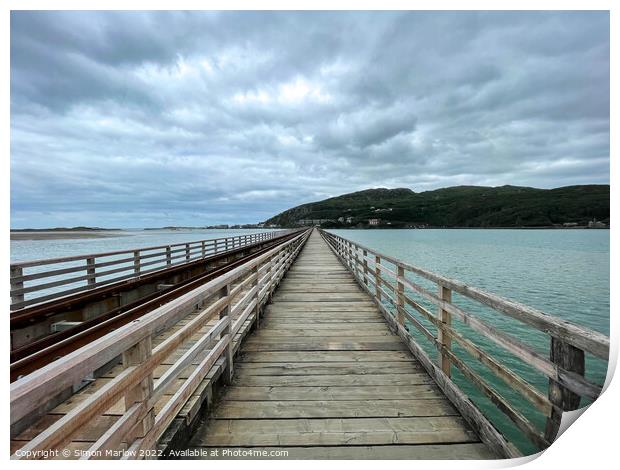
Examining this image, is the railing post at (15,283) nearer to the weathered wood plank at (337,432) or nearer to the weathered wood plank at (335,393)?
the weathered wood plank at (335,393)

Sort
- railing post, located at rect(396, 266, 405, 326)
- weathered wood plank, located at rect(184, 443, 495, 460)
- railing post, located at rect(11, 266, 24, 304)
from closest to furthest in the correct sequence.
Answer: weathered wood plank, located at rect(184, 443, 495, 460) → railing post, located at rect(396, 266, 405, 326) → railing post, located at rect(11, 266, 24, 304)

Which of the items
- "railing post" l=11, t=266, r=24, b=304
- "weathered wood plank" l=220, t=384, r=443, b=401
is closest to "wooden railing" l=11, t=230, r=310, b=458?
"weathered wood plank" l=220, t=384, r=443, b=401

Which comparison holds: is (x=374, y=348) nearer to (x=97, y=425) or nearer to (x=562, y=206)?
(x=97, y=425)

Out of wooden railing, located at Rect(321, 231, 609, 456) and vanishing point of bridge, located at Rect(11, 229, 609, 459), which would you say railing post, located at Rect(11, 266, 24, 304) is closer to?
vanishing point of bridge, located at Rect(11, 229, 609, 459)

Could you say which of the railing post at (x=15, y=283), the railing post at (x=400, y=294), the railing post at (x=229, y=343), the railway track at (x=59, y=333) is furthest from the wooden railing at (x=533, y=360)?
the railing post at (x=15, y=283)

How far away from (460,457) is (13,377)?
403 cm

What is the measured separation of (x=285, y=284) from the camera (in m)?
8.88

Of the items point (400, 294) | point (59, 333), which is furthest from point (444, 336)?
point (59, 333)

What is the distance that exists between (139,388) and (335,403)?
194 cm

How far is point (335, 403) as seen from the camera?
9.89 ft

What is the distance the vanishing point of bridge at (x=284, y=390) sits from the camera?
1573 millimetres

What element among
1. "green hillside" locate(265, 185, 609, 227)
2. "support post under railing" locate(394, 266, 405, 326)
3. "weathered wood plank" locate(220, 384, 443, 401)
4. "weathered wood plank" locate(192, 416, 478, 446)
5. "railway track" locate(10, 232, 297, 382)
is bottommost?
"weathered wood plank" locate(192, 416, 478, 446)

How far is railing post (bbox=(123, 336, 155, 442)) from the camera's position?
5.83ft

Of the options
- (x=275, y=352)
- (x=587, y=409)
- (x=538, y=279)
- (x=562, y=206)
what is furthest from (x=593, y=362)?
(x=562, y=206)
